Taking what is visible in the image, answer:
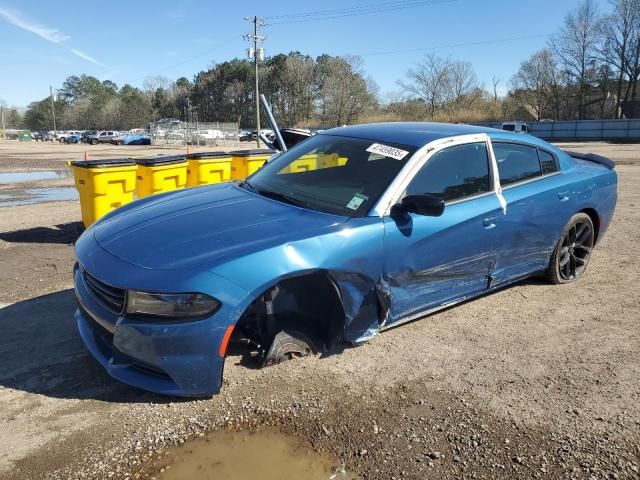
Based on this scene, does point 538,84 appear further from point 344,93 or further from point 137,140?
point 137,140

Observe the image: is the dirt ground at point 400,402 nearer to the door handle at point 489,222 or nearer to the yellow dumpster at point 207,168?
the door handle at point 489,222

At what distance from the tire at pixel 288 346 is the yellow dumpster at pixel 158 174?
15.9 ft

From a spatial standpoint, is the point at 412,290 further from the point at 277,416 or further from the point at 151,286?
the point at 151,286

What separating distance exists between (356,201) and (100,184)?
4.83 m

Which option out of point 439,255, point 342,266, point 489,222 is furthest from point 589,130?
point 342,266

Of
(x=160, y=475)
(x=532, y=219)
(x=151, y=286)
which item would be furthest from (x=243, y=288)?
(x=532, y=219)

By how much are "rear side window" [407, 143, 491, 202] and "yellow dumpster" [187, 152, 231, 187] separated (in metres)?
5.01

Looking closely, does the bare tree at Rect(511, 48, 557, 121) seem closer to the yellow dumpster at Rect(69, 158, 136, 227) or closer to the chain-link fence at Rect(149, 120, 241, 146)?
the chain-link fence at Rect(149, 120, 241, 146)

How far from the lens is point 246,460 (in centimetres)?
248

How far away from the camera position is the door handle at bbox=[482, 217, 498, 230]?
3832mm

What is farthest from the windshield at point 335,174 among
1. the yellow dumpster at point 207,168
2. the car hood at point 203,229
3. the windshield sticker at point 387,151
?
the yellow dumpster at point 207,168

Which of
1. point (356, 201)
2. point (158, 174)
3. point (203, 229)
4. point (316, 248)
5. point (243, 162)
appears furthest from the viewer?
point (243, 162)

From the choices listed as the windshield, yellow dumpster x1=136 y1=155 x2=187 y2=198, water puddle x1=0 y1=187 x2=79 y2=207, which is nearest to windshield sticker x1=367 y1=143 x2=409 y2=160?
the windshield

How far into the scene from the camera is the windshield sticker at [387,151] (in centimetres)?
364
